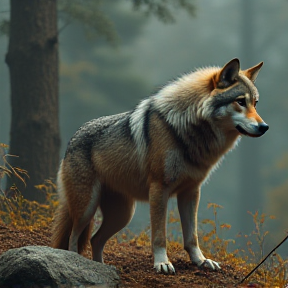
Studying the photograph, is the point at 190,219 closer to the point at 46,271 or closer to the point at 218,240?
the point at 218,240

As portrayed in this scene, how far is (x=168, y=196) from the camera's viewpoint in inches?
190

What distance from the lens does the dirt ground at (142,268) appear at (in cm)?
443

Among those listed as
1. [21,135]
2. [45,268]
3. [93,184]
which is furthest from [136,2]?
[45,268]

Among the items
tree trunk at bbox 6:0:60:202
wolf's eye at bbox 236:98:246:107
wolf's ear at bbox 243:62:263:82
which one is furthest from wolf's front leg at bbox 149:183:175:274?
tree trunk at bbox 6:0:60:202

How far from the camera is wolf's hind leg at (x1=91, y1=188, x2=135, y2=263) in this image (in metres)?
5.49

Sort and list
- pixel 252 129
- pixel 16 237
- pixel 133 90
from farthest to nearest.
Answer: pixel 133 90, pixel 16 237, pixel 252 129

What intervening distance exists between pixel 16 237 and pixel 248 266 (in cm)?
261

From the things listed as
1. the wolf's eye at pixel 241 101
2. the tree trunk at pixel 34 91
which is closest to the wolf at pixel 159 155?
the wolf's eye at pixel 241 101

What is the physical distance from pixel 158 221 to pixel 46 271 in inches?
50.1

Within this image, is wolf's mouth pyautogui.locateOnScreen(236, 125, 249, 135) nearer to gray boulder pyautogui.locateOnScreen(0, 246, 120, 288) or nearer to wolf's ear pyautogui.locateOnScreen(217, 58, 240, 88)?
wolf's ear pyautogui.locateOnScreen(217, 58, 240, 88)

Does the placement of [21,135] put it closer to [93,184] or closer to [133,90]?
[93,184]

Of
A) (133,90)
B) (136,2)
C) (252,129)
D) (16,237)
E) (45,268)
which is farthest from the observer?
(133,90)

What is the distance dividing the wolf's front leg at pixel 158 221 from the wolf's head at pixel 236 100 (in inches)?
35.4

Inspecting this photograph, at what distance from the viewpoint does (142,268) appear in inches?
195
